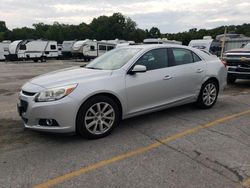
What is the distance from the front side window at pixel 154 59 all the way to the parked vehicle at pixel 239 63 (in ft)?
15.2

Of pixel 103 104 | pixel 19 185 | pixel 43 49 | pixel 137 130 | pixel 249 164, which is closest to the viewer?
pixel 19 185

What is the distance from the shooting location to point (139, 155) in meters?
3.88

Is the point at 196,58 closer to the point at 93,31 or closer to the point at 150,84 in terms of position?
the point at 150,84

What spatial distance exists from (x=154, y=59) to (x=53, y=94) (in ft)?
7.06

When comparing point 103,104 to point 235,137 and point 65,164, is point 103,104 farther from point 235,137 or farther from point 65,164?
point 235,137

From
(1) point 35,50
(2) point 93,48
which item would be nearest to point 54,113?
(2) point 93,48

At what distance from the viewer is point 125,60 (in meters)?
5.05

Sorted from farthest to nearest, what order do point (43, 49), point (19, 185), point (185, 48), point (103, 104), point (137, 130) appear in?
point (43, 49) → point (185, 48) → point (137, 130) → point (103, 104) → point (19, 185)

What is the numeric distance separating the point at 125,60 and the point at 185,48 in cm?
165

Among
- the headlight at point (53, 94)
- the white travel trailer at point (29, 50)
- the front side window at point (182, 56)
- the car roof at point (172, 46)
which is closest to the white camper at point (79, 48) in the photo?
the white travel trailer at point (29, 50)

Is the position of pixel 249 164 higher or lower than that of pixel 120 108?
lower

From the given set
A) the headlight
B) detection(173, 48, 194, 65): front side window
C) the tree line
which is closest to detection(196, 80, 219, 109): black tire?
detection(173, 48, 194, 65): front side window

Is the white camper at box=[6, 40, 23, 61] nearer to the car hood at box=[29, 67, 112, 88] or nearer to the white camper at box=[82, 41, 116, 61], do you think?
the white camper at box=[82, 41, 116, 61]

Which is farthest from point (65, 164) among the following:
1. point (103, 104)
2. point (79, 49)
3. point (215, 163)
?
point (79, 49)
